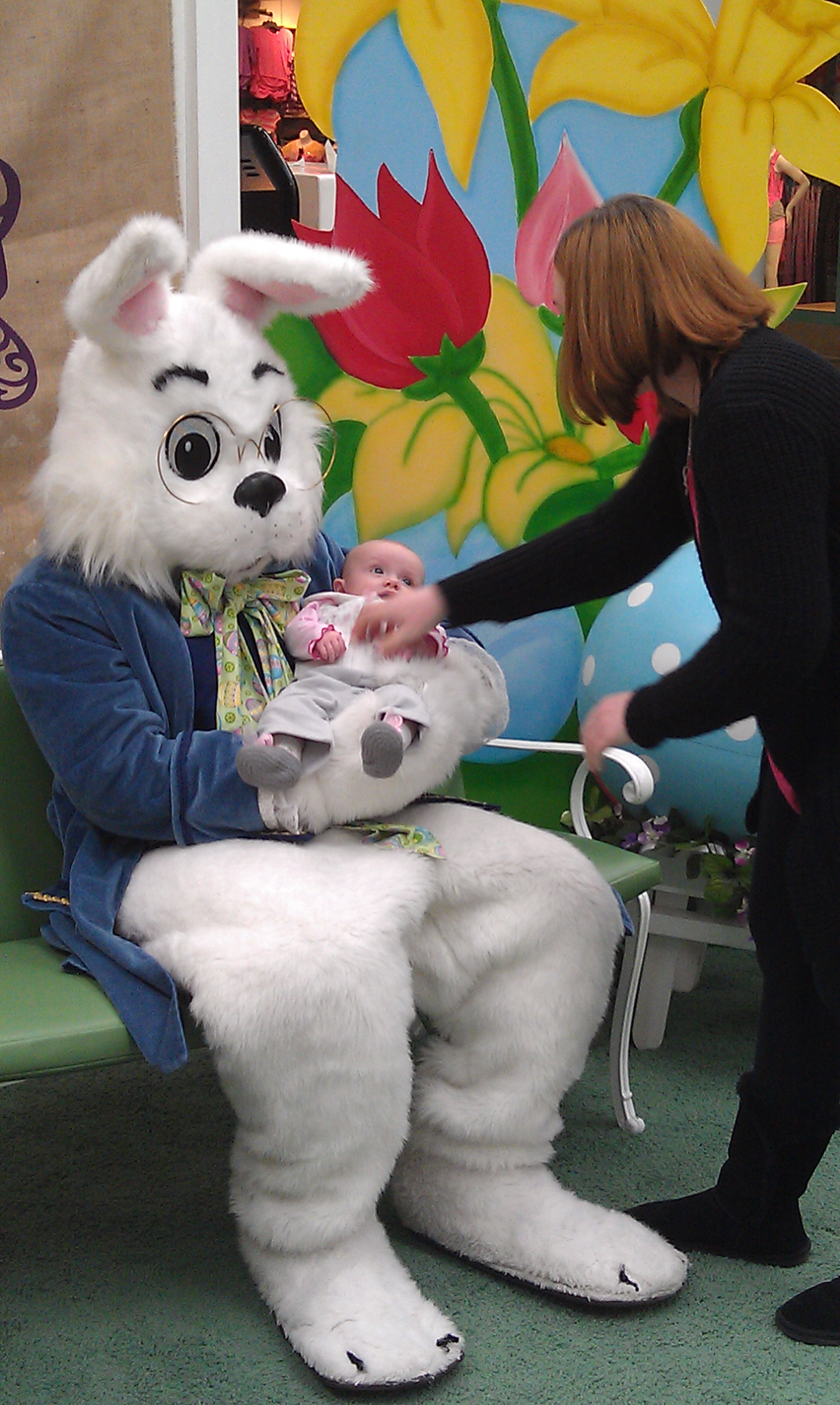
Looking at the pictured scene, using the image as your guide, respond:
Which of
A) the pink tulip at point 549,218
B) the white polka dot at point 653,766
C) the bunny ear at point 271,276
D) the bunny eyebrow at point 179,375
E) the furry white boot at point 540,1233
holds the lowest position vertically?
the furry white boot at point 540,1233

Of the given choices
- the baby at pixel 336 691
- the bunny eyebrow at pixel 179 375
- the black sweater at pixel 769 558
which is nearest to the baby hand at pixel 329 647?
the baby at pixel 336 691

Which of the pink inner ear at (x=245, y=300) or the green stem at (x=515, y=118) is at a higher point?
the green stem at (x=515, y=118)

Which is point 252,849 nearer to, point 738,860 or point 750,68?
point 738,860

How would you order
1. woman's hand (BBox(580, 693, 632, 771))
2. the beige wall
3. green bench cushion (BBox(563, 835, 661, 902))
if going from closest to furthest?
1. woman's hand (BBox(580, 693, 632, 771))
2. green bench cushion (BBox(563, 835, 661, 902))
3. the beige wall

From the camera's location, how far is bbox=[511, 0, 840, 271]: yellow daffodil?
9.07 feet

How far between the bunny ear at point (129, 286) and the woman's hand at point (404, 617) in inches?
19.6

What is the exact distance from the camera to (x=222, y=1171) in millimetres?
2318

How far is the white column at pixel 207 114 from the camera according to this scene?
251 cm

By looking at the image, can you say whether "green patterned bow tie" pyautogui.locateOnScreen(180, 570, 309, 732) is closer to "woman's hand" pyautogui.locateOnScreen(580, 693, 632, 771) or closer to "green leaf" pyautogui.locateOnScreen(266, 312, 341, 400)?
"woman's hand" pyautogui.locateOnScreen(580, 693, 632, 771)

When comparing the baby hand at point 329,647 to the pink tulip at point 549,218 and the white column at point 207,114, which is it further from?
the pink tulip at point 549,218

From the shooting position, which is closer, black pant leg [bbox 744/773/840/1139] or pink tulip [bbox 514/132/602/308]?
black pant leg [bbox 744/773/840/1139]

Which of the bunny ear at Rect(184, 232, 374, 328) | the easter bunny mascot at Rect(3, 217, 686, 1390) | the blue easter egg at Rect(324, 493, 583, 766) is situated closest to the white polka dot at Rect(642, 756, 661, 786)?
the blue easter egg at Rect(324, 493, 583, 766)

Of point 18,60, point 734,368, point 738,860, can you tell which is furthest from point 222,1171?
point 18,60

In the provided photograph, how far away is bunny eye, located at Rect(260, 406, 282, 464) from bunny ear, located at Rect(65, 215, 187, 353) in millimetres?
214
